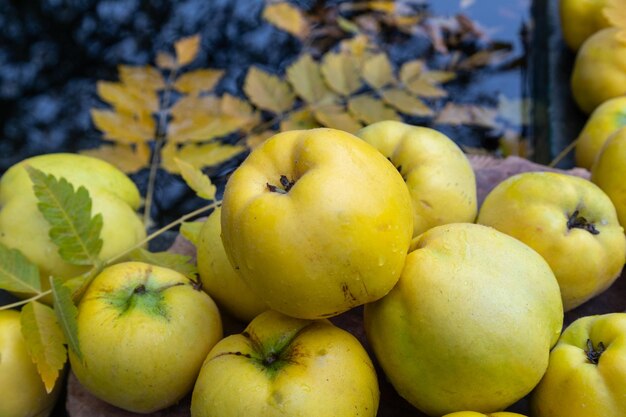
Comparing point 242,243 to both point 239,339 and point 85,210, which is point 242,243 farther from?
point 85,210

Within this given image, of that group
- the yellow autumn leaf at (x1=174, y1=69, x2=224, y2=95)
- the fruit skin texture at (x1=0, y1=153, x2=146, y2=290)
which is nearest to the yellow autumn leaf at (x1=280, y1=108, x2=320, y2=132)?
the yellow autumn leaf at (x1=174, y1=69, x2=224, y2=95)

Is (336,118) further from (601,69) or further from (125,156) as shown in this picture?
(601,69)

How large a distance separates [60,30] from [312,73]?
115cm

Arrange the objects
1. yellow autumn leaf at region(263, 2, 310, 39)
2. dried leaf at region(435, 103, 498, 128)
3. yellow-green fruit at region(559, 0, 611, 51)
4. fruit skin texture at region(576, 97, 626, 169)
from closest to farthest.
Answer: fruit skin texture at region(576, 97, 626, 169)
yellow-green fruit at region(559, 0, 611, 51)
dried leaf at region(435, 103, 498, 128)
yellow autumn leaf at region(263, 2, 310, 39)

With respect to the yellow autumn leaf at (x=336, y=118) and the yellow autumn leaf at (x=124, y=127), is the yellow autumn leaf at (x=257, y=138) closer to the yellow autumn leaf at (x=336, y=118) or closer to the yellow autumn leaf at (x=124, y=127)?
the yellow autumn leaf at (x=336, y=118)

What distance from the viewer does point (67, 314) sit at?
1.15m

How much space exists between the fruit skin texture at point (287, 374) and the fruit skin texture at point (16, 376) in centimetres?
41

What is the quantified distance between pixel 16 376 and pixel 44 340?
150mm

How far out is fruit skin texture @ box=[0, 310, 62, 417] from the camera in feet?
4.27

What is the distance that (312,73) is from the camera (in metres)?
2.22

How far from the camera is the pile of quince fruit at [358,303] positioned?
999 mm

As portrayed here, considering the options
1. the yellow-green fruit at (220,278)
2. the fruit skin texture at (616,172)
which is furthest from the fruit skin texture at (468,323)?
the fruit skin texture at (616,172)

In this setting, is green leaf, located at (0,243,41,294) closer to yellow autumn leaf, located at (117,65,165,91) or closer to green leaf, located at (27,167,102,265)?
green leaf, located at (27,167,102,265)

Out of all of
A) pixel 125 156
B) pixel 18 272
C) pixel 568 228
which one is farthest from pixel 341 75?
pixel 18 272
